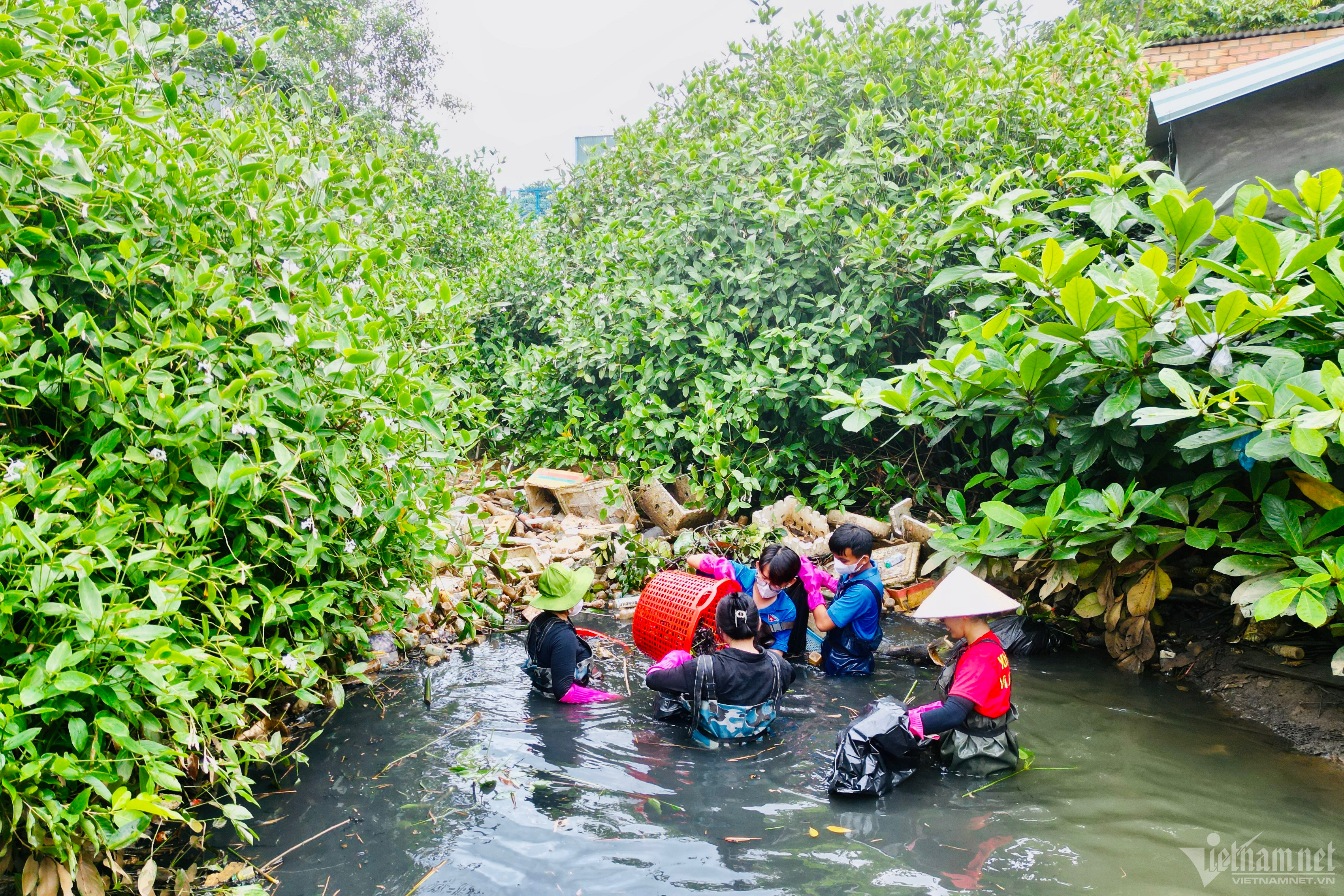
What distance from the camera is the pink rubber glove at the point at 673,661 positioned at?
3941 mm

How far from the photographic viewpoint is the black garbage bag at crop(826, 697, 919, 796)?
3.41 metres

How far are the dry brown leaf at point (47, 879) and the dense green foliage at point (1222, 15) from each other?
1981 centimetres

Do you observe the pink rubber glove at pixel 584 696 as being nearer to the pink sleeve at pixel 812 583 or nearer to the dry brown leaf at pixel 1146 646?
the pink sleeve at pixel 812 583

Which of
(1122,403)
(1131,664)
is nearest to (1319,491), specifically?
(1122,403)

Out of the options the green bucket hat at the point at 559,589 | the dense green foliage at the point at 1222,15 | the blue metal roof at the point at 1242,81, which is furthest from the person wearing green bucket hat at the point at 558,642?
the dense green foliage at the point at 1222,15

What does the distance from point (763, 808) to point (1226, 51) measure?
622 inches

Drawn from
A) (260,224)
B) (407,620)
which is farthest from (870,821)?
(260,224)

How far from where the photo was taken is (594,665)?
5.07 metres

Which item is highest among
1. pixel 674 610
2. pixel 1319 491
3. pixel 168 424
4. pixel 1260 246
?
pixel 1260 246

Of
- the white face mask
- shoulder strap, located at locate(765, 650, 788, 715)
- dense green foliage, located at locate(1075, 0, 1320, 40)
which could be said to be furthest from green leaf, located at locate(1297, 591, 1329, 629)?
dense green foliage, located at locate(1075, 0, 1320, 40)

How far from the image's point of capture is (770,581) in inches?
182

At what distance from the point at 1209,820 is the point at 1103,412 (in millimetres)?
1964

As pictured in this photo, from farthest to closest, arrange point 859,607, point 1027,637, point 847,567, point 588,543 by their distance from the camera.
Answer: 1. point 588,543
2. point 1027,637
3. point 847,567
4. point 859,607

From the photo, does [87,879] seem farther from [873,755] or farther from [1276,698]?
[1276,698]
